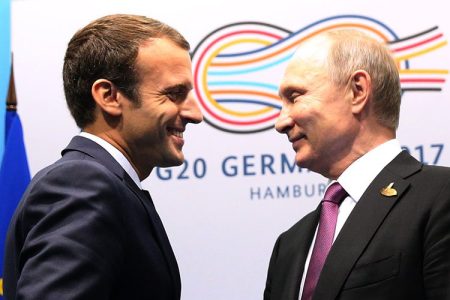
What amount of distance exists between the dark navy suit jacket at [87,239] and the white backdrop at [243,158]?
1636mm

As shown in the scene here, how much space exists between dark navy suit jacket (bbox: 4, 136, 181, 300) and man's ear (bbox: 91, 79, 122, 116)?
0.09 m

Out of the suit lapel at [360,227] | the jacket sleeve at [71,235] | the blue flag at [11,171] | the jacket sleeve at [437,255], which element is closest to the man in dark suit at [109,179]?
the jacket sleeve at [71,235]

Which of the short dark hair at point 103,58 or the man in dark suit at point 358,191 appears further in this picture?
the man in dark suit at point 358,191

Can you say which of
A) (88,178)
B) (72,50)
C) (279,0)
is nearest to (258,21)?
(279,0)

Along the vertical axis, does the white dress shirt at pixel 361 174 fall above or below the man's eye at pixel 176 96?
below

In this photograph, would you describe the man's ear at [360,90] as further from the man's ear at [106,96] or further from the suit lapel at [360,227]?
the man's ear at [106,96]

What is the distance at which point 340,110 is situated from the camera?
2316 mm

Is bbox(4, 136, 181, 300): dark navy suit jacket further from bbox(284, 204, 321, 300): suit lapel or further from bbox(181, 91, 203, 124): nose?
bbox(284, 204, 321, 300): suit lapel

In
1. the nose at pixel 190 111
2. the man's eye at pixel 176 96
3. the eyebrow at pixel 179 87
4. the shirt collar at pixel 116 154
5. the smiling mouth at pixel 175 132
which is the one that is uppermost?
the eyebrow at pixel 179 87

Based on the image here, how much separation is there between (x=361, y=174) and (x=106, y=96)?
2.65ft

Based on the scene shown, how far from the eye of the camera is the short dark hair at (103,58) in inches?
70.4

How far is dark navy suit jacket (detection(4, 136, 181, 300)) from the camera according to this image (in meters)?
1.49

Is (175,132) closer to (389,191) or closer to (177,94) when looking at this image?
(177,94)

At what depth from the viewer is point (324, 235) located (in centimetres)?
221
